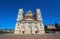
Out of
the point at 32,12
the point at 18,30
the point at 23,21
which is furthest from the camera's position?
the point at 32,12

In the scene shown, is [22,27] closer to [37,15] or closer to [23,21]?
[23,21]

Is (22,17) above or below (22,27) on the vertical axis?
above

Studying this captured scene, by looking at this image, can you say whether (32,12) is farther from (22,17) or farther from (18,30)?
(18,30)

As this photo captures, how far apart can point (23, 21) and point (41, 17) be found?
7315mm

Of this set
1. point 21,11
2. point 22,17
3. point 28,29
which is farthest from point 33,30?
point 21,11

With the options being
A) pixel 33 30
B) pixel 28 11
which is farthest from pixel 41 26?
pixel 28 11

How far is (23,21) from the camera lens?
42.8 metres

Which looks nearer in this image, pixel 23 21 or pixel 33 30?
pixel 33 30

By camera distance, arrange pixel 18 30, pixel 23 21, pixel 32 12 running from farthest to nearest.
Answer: pixel 32 12 → pixel 23 21 → pixel 18 30

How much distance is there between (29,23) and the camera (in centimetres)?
4231

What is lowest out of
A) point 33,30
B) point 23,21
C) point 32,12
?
point 33,30

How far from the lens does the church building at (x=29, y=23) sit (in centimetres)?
3988

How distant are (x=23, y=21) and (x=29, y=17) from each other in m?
3.22

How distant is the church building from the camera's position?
131ft
